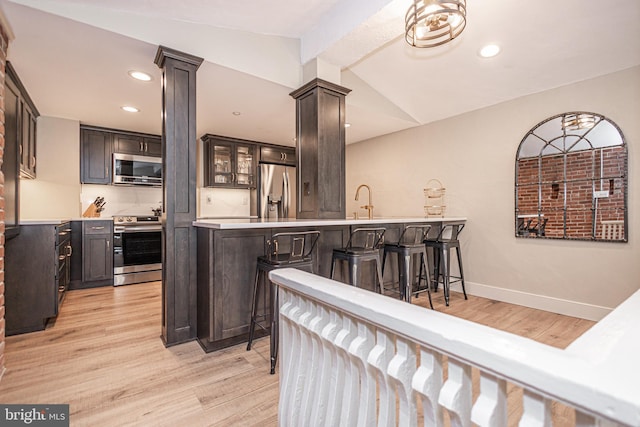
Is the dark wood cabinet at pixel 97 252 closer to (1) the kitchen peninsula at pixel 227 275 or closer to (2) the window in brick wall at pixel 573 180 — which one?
(1) the kitchen peninsula at pixel 227 275

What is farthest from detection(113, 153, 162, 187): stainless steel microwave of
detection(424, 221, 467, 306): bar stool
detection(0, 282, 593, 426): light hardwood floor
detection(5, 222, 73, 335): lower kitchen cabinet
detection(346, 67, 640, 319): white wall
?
detection(424, 221, 467, 306): bar stool

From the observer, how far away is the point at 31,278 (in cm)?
251

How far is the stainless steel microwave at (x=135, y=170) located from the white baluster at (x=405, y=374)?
16.1ft

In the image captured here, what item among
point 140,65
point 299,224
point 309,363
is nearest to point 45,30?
point 140,65

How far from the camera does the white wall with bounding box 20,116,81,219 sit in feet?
12.5

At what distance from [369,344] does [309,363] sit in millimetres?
313

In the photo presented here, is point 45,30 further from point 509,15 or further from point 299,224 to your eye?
point 509,15

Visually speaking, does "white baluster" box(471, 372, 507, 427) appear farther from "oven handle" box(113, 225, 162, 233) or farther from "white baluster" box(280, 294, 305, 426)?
"oven handle" box(113, 225, 162, 233)

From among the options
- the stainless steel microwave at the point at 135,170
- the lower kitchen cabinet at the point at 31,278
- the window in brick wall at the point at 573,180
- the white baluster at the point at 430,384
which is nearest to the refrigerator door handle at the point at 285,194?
the stainless steel microwave at the point at 135,170

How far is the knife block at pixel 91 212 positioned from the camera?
425 centimetres

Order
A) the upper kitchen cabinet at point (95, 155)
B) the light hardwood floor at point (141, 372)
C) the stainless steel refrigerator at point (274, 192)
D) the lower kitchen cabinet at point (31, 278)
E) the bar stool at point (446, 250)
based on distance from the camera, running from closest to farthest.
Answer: the light hardwood floor at point (141, 372) < the lower kitchen cabinet at point (31, 278) < the bar stool at point (446, 250) < the upper kitchen cabinet at point (95, 155) < the stainless steel refrigerator at point (274, 192)

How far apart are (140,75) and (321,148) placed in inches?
71.0

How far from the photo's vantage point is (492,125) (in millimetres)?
3574

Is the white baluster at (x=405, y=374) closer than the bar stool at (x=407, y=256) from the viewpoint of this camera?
Yes
